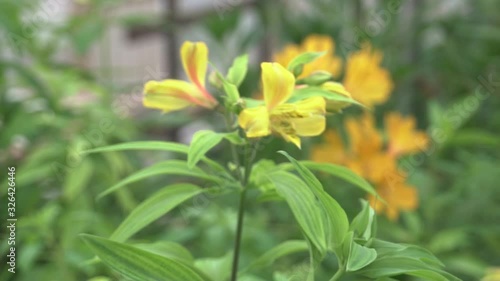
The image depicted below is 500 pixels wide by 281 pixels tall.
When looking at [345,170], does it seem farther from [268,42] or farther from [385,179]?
[268,42]

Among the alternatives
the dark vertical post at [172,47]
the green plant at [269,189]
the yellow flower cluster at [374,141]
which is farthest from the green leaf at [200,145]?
the dark vertical post at [172,47]

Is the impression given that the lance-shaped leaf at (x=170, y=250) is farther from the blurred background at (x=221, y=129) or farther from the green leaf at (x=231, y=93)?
the blurred background at (x=221, y=129)

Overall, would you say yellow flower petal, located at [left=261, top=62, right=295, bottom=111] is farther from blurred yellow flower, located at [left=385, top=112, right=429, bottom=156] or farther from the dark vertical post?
the dark vertical post

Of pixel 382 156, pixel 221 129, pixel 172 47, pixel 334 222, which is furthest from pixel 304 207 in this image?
pixel 172 47

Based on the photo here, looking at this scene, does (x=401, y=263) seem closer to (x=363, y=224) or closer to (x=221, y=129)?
(x=363, y=224)

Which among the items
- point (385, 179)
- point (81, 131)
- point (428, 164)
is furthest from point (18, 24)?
point (428, 164)
